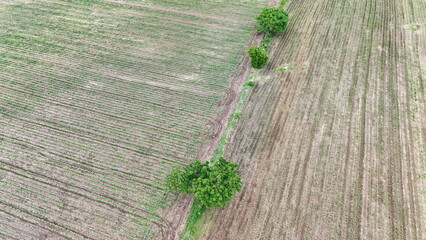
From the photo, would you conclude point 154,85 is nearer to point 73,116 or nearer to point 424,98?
point 73,116

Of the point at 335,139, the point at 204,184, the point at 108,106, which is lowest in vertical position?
the point at 108,106

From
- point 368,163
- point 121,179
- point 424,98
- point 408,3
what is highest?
point 408,3

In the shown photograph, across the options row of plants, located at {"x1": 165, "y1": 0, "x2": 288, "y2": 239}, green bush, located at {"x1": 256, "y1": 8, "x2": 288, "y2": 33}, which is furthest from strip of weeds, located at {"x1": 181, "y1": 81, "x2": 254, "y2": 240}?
green bush, located at {"x1": 256, "y1": 8, "x2": 288, "y2": 33}

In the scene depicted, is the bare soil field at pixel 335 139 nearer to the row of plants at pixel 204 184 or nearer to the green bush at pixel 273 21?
the row of plants at pixel 204 184

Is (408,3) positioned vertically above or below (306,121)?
above

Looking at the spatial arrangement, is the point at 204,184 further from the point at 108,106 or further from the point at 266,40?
the point at 266,40

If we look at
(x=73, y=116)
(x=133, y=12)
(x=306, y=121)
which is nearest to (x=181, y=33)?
(x=133, y=12)

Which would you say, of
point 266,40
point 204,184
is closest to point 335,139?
point 204,184
